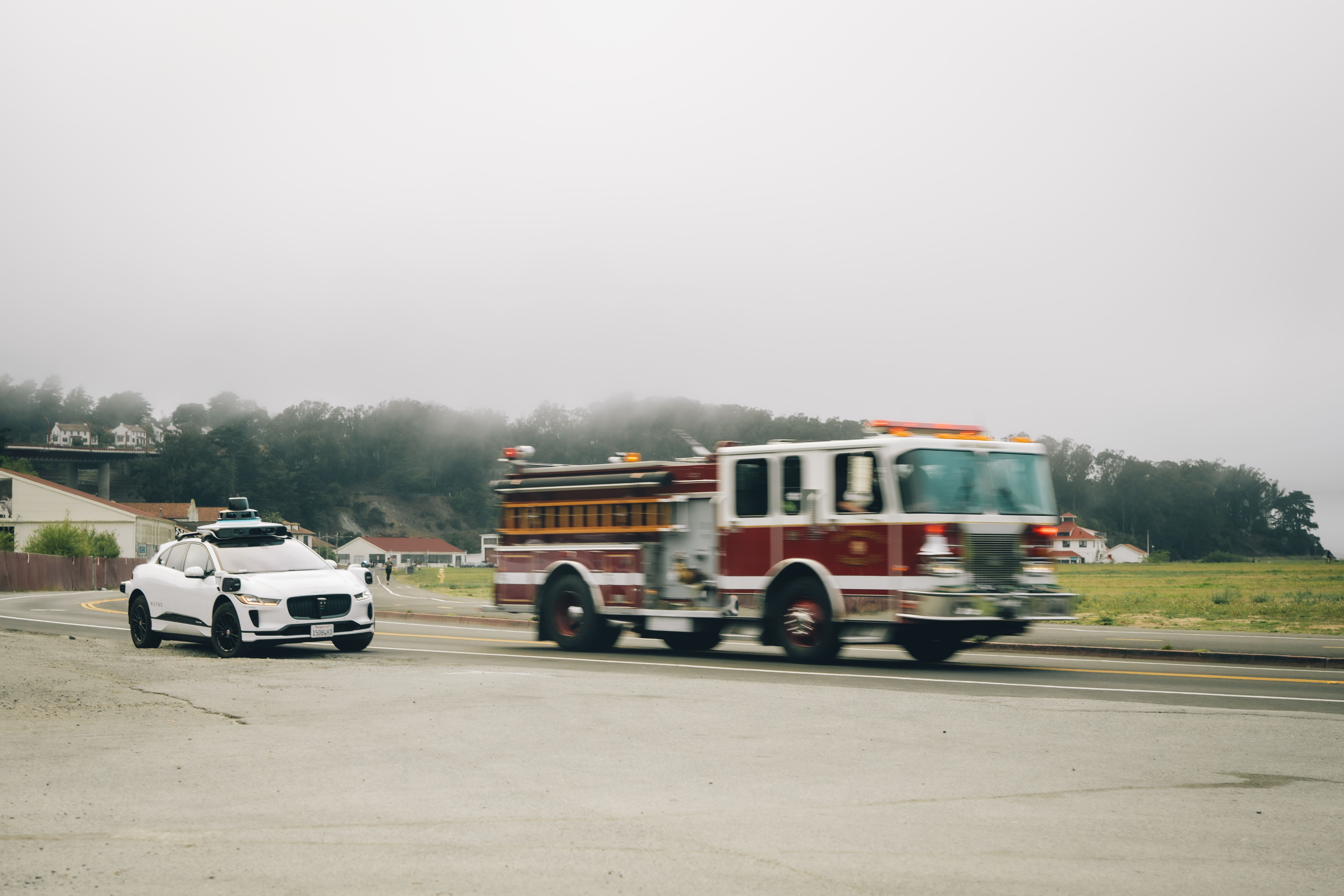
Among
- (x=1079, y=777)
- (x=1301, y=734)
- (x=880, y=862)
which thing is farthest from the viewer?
(x=1301, y=734)

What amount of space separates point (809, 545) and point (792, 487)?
2.56 ft

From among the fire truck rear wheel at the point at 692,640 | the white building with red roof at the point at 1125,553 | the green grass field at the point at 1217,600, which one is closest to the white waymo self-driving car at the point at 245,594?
the fire truck rear wheel at the point at 692,640

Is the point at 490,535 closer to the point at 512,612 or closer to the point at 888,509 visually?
the point at 512,612

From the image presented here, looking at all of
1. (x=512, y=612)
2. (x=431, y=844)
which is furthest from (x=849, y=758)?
(x=512, y=612)

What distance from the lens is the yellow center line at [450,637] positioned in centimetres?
2091

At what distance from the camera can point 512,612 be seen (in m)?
19.3

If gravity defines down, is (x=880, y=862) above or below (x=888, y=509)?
below

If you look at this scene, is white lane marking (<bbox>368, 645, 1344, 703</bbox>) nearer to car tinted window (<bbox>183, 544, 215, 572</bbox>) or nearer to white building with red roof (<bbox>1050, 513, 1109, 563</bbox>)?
white building with red roof (<bbox>1050, 513, 1109, 563</bbox>)

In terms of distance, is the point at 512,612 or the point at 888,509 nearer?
the point at 888,509

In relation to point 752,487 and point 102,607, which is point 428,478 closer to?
point 102,607

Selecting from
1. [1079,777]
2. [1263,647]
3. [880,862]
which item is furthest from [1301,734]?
[1263,647]

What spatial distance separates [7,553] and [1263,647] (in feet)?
169

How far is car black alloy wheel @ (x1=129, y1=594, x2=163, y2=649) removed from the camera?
18.0 meters

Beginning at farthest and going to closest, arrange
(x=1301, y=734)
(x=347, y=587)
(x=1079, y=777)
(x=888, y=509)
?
(x=347, y=587), (x=888, y=509), (x=1301, y=734), (x=1079, y=777)
